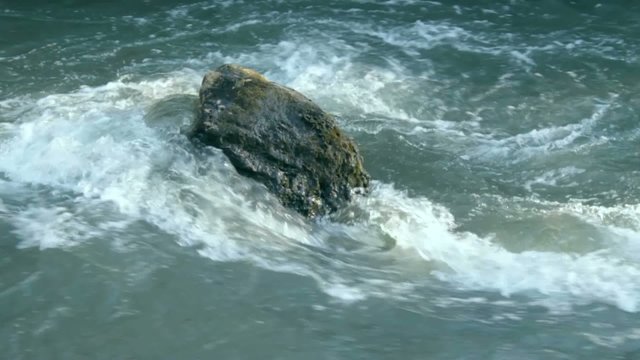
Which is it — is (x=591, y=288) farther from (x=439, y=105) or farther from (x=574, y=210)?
(x=439, y=105)

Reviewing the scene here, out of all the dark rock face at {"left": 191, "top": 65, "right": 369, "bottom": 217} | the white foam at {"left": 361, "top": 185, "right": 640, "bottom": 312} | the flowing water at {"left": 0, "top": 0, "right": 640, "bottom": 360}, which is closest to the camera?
the flowing water at {"left": 0, "top": 0, "right": 640, "bottom": 360}

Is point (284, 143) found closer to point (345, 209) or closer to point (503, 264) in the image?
point (345, 209)

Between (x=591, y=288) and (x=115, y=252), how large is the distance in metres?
3.10

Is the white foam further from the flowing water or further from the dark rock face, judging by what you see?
the dark rock face

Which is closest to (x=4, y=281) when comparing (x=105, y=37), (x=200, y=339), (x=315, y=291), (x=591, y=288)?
(x=200, y=339)

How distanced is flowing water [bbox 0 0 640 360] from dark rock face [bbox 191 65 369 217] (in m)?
0.14

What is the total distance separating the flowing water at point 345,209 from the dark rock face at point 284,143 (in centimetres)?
14

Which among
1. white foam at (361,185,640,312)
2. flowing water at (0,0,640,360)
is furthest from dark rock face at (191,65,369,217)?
white foam at (361,185,640,312)

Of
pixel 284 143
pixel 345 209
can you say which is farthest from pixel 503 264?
pixel 284 143

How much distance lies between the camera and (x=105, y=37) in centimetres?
1014

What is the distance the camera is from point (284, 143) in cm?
655

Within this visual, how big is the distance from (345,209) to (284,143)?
2.26 feet

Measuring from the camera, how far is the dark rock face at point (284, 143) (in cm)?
646

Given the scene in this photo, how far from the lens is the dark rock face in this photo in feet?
21.2
